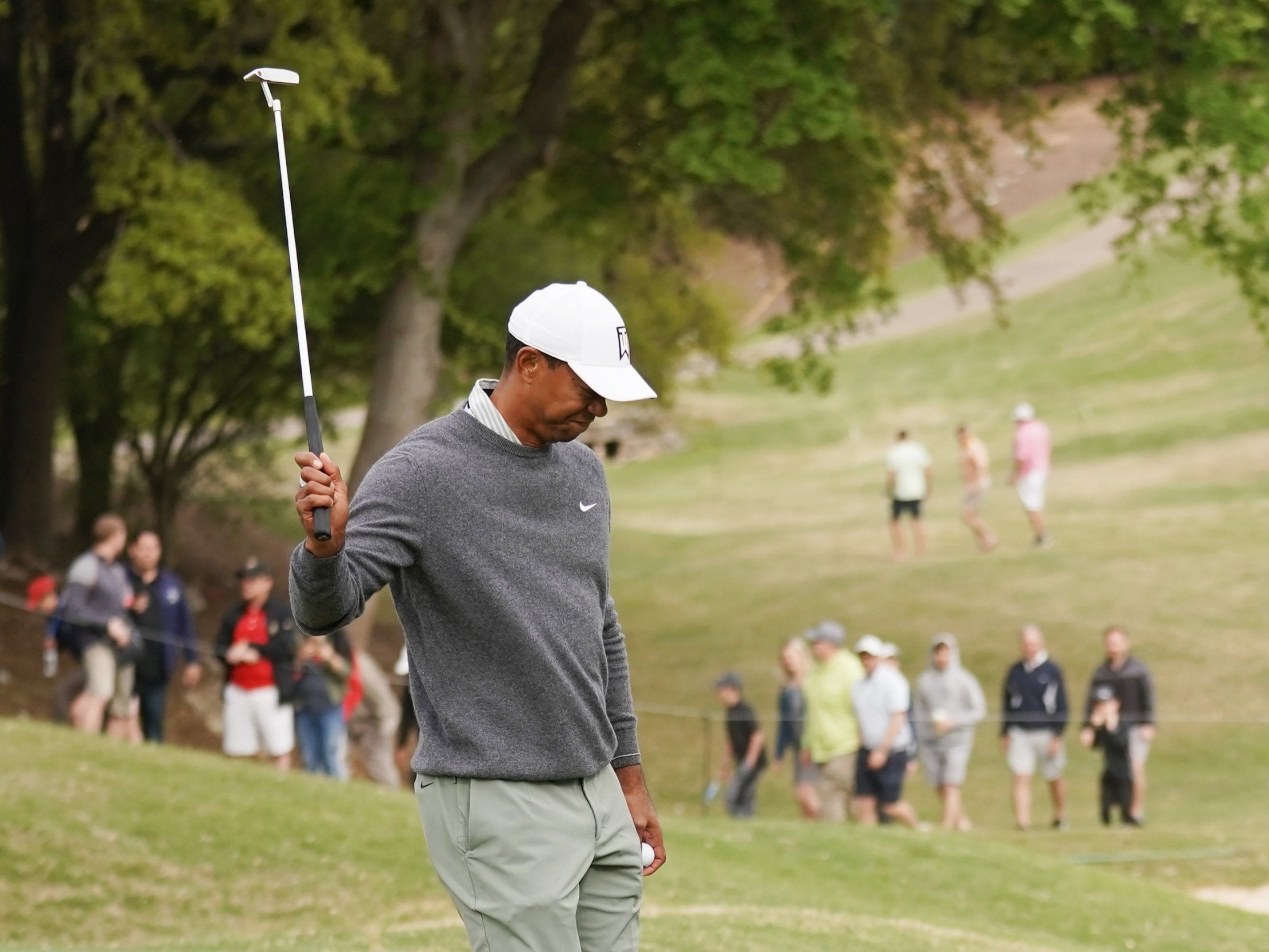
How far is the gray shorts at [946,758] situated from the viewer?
1733 centimetres

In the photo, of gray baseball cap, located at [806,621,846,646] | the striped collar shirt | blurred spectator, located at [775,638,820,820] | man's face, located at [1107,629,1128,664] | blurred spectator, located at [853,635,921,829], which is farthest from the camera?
man's face, located at [1107,629,1128,664]

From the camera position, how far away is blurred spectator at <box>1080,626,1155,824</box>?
58.2 ft

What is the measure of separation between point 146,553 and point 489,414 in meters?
10.9

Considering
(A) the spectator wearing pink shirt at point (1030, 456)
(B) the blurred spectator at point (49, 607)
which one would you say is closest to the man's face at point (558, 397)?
(B) the blurred spectator at point (49, 607)

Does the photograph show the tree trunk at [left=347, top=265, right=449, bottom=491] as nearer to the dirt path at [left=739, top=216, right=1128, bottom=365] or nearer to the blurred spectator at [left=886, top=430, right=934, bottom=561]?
the blurred spectator at [left=886, top=430, right=934, bottom=561]

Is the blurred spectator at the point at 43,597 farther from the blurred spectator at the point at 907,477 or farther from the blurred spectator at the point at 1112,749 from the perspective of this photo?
the blurred spectator at the point at 907,477

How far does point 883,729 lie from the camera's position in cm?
1585

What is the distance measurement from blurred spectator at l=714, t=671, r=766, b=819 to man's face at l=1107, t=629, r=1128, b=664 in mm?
3343

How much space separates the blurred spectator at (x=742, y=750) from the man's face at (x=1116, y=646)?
11.0 feet

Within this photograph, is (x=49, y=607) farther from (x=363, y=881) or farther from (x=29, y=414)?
(x=29, y=414)

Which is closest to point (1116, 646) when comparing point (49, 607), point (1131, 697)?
point (1131, 697)

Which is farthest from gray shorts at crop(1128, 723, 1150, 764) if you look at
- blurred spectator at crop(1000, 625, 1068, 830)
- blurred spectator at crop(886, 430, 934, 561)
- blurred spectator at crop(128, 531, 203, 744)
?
blurred spectator at crop(886, 430, 934, 561)

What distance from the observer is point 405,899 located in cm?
1135

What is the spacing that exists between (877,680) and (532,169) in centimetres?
817
